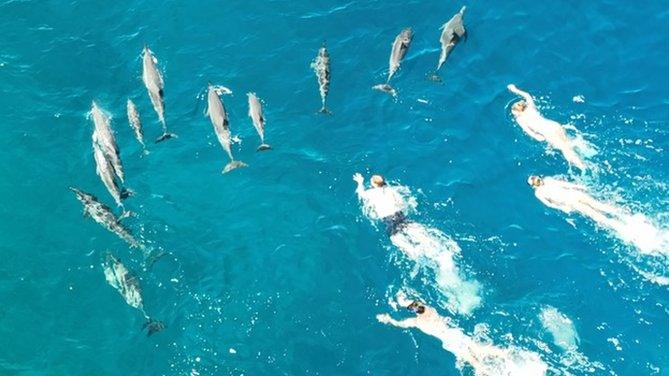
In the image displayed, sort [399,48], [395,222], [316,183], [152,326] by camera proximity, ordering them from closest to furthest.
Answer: [152,326] < [395,222] < [399,48] < [316,183]

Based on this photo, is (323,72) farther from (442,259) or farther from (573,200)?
(573,200)

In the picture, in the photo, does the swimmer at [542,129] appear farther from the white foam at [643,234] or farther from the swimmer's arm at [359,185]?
the swimmer's arm at [359,185]

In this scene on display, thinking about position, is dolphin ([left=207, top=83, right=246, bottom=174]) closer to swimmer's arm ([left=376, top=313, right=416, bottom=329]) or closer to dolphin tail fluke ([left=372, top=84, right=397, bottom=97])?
dolphin tail fluke ([left=372, top=84, right=397, bottom=97])

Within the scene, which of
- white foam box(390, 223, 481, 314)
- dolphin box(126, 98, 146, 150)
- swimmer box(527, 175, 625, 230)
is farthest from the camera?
dolphin box(126, 98, 146, 150)

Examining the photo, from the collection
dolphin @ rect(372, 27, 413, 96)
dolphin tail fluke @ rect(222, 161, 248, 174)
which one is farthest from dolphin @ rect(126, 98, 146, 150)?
dolphin @ rect(372, 27, 413, 96)

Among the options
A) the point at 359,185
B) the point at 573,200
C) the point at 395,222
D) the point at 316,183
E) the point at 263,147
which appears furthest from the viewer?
the point at 316,183

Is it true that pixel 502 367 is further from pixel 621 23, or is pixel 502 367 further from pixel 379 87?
pixel 621 23

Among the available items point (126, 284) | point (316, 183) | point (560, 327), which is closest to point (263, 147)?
point (316, 183)
